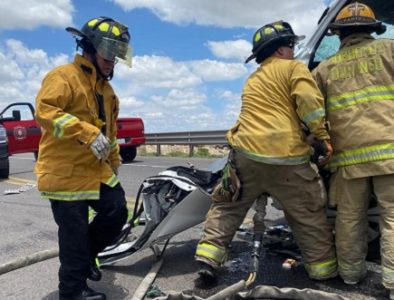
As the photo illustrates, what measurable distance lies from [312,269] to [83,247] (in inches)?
63.4

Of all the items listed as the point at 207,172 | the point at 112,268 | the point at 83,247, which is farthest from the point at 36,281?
the point at 207,172

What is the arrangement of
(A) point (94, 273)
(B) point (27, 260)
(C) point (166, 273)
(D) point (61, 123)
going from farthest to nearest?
1. (B) point (27, 260)
2. (C) point (166, 273)
3. (A) point (94, 273)
4. (D) point (61, 123)

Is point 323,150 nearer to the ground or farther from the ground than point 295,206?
farther from the ground

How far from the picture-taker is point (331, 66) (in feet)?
12.2

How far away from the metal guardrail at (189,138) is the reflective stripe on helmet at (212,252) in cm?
1025

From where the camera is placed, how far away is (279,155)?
3.49 m

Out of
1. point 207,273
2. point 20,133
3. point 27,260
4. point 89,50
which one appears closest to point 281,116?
point 207,273

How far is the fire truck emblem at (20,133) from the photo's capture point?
1166 centimetres

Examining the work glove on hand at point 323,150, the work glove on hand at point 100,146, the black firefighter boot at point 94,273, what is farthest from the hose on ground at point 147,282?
the work glove on hand at point 323,150

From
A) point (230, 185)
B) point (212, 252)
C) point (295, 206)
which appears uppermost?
point (230, 185)

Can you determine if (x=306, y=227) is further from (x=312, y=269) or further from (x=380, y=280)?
(x=380, y=280)

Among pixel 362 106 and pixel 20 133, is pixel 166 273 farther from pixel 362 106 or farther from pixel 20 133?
pixel 20 133

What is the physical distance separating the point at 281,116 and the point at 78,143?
1.39 metres

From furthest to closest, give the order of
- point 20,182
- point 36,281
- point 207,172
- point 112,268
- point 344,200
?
point 20,182 → point 207,172 → point 112,268 → point 36,281 → point 344,200
